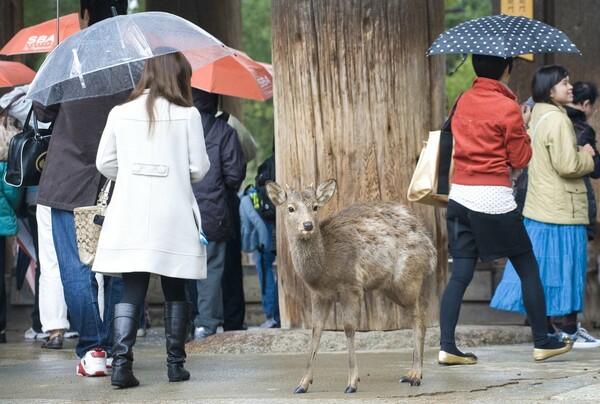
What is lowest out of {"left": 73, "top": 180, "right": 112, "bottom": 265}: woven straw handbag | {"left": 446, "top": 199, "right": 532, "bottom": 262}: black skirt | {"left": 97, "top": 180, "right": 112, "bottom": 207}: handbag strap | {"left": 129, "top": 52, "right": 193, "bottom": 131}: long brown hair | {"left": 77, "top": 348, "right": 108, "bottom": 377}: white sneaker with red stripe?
{"left": 77, "top": 348, "right": 108, "bottom": 377}: white sneaker with red stripe

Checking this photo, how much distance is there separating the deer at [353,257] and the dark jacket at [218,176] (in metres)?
2.32

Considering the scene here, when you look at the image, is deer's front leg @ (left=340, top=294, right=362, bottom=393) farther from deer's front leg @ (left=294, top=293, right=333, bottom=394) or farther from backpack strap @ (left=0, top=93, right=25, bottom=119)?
backpack strap @ (left=0, top=93, right=25, bottom=119)

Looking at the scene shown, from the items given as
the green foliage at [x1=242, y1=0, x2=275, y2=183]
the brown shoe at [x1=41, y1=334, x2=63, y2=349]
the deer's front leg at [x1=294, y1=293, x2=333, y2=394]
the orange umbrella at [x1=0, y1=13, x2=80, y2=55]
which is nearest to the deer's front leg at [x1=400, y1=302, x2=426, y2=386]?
the deer's front leg at [x1=294, y1=293, x2=333, y2=394]

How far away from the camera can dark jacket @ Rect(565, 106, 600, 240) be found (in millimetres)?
8977

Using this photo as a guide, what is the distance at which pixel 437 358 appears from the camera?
7.81m

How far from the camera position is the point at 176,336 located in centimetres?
683

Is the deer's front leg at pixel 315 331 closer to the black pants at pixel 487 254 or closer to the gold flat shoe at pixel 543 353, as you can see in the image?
the black pants at pixel 487 254

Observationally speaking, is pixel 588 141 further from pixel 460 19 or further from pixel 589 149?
pixel 460 19

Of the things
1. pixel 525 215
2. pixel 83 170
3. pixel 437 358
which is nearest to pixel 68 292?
pixel 83 170

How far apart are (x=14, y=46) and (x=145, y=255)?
4.80 meters

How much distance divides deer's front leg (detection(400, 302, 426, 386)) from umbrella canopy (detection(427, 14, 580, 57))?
1505 mm

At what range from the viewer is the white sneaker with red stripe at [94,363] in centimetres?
724

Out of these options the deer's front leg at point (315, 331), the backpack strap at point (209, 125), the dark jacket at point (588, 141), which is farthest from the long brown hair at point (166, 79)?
the dark jacket at point (588, 141)

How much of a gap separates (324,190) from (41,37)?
4.91 meters
